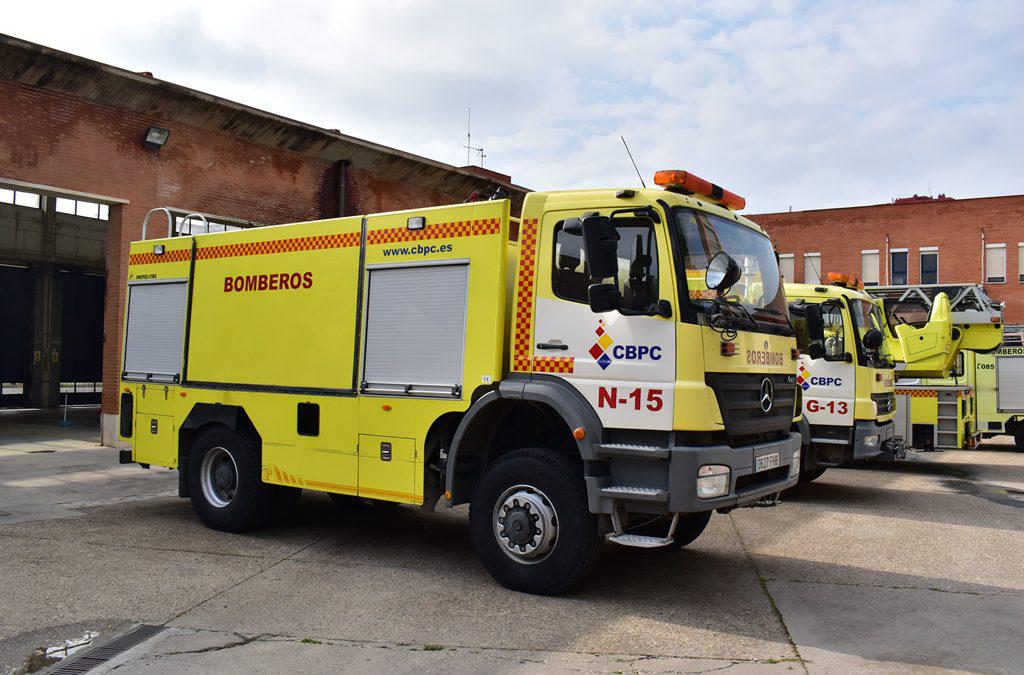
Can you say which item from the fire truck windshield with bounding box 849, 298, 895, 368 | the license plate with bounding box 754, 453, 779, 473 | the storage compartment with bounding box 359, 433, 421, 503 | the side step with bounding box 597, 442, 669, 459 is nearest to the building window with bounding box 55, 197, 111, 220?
the storage compartment with bounding box 359, 433, 421, 503

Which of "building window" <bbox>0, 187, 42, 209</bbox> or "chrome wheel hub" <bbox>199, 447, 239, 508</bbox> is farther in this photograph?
"building window" <bbox>0, 187, 42, 209</bbox>

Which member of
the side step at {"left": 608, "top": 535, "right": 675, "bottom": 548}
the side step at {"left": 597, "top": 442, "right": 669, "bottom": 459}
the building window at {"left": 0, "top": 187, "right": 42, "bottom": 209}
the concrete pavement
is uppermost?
the building window at {"left": 0, "top": 187, "right": 42, "bottom": 209}

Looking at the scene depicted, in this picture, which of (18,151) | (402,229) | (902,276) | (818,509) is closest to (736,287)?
(402,229)

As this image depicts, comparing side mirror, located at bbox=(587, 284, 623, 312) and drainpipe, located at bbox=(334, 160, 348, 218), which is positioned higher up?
drainpipe, located at bbox=(334, 160, 348, 218)

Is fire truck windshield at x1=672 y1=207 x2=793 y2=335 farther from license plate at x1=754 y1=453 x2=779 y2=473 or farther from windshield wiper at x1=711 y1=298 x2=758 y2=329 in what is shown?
license plate at x1=754 y1=453 x2=779 y2=473

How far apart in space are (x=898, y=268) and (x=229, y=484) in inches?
1493

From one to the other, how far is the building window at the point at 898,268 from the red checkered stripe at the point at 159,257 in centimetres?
3727

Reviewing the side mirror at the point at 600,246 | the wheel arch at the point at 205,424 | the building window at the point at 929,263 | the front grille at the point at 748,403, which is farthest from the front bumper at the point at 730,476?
the building window at the point at 929,263

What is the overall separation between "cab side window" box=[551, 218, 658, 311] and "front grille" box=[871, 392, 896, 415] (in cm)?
612

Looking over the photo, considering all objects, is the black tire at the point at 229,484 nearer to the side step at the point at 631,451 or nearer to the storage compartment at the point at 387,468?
the storage compartment at the point at 387,468

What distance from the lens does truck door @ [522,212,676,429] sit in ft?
17.8

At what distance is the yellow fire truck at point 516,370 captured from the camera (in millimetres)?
5465

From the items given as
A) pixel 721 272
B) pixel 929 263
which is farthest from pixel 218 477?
pixel 929 263

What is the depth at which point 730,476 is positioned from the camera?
5.48 m
